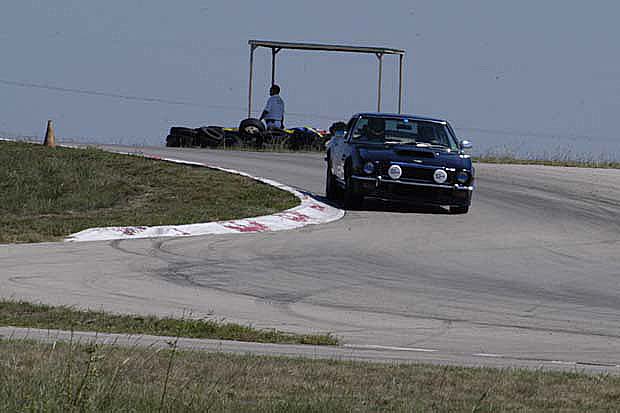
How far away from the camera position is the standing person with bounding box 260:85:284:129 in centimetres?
3200

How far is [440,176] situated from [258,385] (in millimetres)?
11474

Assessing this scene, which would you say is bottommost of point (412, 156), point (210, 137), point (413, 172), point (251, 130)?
point (210, 137)

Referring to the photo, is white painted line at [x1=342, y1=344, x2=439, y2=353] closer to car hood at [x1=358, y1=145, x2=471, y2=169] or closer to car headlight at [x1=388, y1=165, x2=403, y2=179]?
car headlight at [x1=388, y1=165, x2=403, y2=179]

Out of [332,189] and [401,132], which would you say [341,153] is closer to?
[332,189]

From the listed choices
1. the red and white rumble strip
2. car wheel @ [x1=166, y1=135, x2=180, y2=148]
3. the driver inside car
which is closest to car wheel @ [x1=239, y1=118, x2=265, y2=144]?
car wheel @ [x1=166, y1=135, x2=180, y2=148]

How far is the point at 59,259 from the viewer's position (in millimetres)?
12055

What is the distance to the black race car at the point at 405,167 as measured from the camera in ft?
57.1

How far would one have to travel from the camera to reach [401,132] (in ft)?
60.6

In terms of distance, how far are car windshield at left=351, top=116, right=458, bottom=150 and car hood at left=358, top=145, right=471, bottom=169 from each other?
1.49 feet

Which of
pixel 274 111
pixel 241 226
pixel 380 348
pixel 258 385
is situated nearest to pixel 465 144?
pixel 241 226

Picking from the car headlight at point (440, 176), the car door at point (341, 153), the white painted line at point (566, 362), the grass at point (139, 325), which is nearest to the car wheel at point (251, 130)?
the car door at point (341, 153)

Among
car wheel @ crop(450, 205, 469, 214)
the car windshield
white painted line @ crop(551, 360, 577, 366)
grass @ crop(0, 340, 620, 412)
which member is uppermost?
the car windshield

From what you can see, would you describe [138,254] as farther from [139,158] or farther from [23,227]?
[139,158]

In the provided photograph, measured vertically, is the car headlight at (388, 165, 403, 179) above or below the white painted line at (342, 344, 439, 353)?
above
